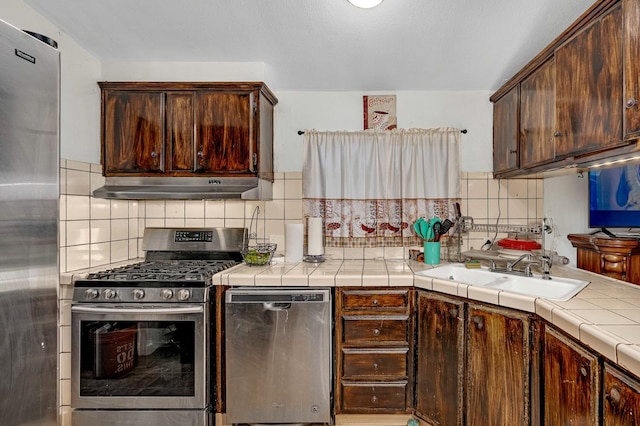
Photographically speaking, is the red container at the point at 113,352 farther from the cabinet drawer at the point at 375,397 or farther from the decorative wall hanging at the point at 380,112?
the decorative wall hanging at the point at 380,112

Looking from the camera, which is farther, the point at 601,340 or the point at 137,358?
the point at 137,358

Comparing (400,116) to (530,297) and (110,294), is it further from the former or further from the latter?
(110,294)

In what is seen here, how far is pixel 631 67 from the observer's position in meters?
1.35

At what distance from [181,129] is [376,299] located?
5.68 ft

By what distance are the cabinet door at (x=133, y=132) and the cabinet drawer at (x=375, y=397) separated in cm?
192

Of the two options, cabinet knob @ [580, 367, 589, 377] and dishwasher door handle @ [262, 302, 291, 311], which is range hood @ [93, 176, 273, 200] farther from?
cabinet knob @ [580, 367, 589, 377]

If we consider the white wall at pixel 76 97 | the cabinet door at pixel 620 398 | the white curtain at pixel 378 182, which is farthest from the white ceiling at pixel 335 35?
the cabinet door at pixel 620 398

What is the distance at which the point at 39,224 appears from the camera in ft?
3.47

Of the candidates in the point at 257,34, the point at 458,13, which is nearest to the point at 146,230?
the point at 257,34

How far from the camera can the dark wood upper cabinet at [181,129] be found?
2486 mm

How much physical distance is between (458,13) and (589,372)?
173cm

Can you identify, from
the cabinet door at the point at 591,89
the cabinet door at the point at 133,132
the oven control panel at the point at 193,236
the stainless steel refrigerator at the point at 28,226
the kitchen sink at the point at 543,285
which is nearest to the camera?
the stainless steel refrigerator at the point at 28,226

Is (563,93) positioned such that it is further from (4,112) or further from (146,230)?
(146,230)

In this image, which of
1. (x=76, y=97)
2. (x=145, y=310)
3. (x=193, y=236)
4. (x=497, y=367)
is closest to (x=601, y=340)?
(x=497, y=367)
